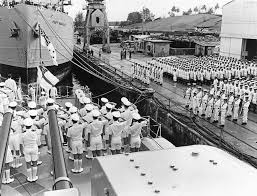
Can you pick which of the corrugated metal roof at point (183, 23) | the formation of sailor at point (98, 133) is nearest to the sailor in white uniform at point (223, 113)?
the formation of sailor at point (98, 133)

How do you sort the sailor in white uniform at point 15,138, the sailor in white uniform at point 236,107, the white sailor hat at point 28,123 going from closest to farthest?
the white sailor hat at point 28,123, the sailor in white uniform at point 15,138, the sailor in white uniform at point 236,107

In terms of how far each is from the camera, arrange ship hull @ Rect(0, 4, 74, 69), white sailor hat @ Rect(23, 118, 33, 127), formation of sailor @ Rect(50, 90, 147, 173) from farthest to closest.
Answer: ship hull @ Rect(0, 4, 74, 69) → formation of sailor @ Rect(50, 90, 147, 173) → white sailor hat @ Rect(23, 118, 33, 127)

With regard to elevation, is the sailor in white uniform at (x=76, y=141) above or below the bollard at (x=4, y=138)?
below

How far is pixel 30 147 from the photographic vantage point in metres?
6.01

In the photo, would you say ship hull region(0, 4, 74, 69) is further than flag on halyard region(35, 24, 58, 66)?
Yes

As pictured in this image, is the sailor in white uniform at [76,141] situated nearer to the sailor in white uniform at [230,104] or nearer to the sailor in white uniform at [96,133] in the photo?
the sailor in white uniform at [96,133]

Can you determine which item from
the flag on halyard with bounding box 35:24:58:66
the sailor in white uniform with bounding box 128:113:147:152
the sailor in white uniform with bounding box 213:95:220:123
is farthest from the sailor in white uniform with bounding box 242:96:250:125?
the flag on halyard with bounding box 35:24:58:66

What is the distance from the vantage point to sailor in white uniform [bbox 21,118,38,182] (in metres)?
5.93

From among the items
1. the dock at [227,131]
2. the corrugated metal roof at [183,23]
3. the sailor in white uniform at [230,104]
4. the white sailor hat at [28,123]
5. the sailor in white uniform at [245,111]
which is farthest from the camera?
the corrugated metal roof at [183,23]

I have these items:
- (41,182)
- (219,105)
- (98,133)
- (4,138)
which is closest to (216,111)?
(219,105)

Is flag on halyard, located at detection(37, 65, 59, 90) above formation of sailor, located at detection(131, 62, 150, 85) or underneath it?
above

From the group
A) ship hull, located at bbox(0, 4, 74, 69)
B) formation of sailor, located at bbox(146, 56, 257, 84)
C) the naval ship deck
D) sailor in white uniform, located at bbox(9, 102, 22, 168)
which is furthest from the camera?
ship hull, located at bbox(0, 4, 74, 69)

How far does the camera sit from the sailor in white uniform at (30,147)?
233 inches

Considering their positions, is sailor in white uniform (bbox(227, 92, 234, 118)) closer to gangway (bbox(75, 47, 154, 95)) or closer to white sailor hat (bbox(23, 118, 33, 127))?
gangway (bbox(75, 47, 154, 95))
